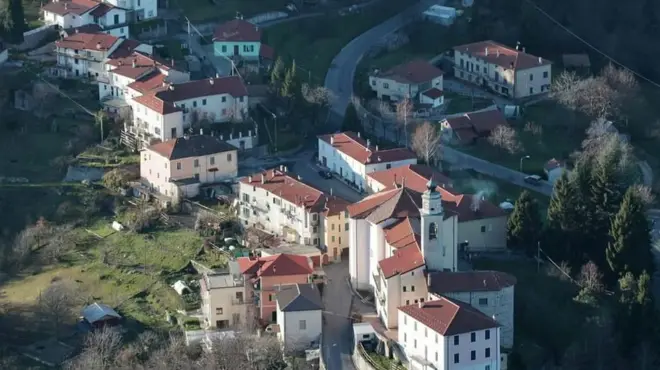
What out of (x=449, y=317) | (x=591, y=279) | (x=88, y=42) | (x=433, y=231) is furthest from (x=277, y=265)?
(x=88, y=42)

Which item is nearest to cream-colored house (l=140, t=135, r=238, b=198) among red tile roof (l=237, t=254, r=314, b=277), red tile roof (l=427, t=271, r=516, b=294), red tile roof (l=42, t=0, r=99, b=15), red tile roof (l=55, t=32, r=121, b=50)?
red tile roof (l=237, t=254, r=314, b=277)

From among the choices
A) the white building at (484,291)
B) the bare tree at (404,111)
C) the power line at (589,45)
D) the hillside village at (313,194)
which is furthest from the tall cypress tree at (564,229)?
the power line at (589,45)

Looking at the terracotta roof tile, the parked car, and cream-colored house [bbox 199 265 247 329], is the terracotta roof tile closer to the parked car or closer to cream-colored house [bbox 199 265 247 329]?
cream-colored house [bbox 199 265 247 329]

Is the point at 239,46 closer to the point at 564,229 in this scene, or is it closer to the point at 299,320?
the point at 564,229

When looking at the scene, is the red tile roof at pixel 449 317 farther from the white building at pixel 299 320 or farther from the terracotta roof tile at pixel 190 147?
the terracotta roof tile at pixel 190 147

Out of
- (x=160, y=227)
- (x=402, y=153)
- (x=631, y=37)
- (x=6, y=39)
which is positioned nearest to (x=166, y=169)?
(x=160, y=227)

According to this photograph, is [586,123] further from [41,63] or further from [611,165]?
[41,63]
